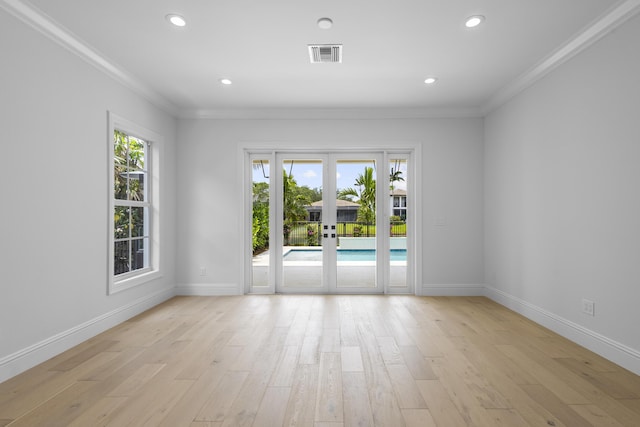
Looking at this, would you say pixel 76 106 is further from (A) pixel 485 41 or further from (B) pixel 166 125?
(A) pixel 485 41

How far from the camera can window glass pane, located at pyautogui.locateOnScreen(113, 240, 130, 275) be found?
3814mm

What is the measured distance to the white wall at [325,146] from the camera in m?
4.92

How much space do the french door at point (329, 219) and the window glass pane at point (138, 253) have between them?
149cm

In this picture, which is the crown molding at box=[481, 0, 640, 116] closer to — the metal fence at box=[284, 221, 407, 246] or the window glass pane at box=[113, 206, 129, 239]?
the metal fence at box=[284, 221, 407, 246]

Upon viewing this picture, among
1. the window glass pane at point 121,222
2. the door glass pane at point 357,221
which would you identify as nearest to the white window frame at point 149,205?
the window glass pane at point 121,222

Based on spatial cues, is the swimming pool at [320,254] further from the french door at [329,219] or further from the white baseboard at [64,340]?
the white baseboard at [64,340]

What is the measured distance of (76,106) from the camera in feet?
10.1

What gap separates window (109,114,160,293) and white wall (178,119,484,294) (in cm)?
51

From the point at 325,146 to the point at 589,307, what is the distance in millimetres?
3488

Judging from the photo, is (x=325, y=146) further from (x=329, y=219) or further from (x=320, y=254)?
(x=320, y=254)

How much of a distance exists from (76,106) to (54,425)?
2517 mm

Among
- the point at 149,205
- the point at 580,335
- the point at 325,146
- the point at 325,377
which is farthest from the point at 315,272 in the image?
the point at 580,335

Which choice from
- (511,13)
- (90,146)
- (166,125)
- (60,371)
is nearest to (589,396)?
(511,13)

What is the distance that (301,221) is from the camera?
5.12 metres
